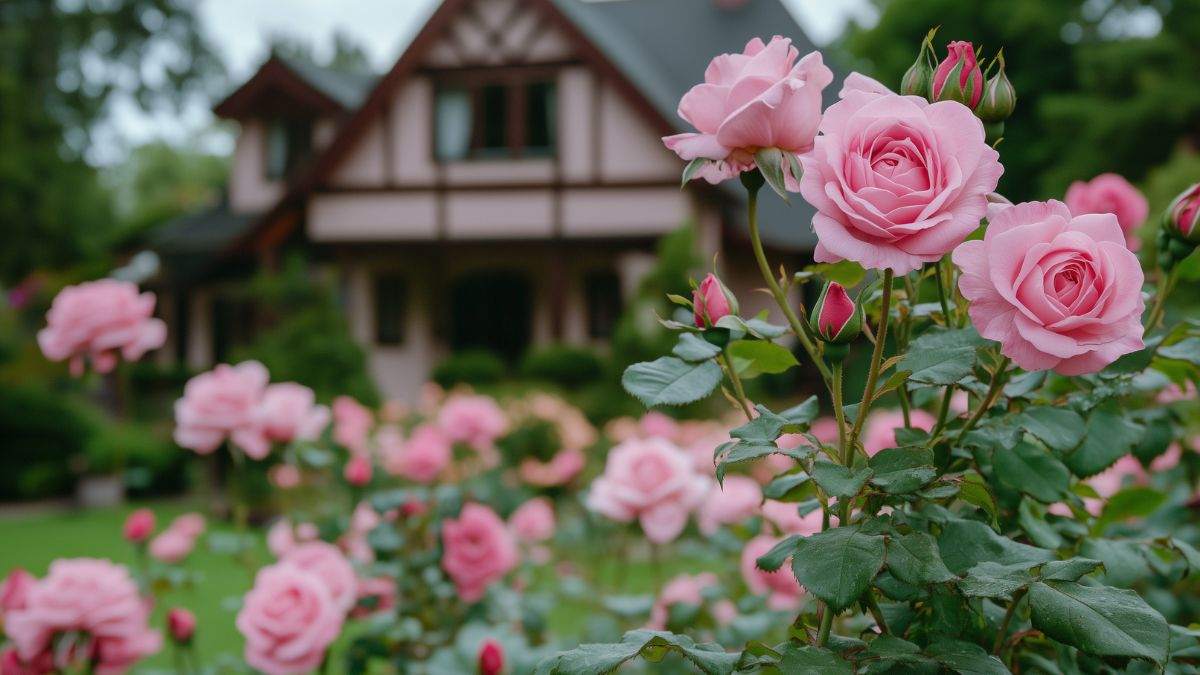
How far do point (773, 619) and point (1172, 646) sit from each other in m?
0.68

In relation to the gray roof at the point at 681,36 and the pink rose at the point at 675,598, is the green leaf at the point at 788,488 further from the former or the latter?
the gray roof at the point at 681,36

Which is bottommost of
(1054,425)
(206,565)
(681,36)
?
(206,565)

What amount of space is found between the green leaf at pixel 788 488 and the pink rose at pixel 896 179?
12.4 inches

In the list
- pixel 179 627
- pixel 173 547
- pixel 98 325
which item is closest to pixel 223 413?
pixel 98 325

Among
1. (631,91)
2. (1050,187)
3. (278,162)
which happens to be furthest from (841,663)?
(1050,187)

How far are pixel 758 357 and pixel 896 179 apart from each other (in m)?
0.27

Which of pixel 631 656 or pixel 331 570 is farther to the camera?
pixel 331 570

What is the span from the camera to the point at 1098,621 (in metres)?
0.71

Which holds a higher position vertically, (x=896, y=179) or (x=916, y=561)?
(x=896, y=179)

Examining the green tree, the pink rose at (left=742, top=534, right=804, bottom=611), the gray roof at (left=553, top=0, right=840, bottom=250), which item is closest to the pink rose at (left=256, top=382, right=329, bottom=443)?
the pink rose at (left=742, top=534, right=804, bottom=611)

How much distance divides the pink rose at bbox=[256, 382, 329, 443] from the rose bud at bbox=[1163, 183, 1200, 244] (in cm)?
137

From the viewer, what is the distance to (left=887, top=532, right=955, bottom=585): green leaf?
71 cm

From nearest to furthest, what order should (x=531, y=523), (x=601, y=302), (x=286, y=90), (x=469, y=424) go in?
(x=531, y=523)
(x=469, y=424)
(x=601, y=302)
(x=286, y=90)

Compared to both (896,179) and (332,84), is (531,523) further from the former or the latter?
(332,84)
